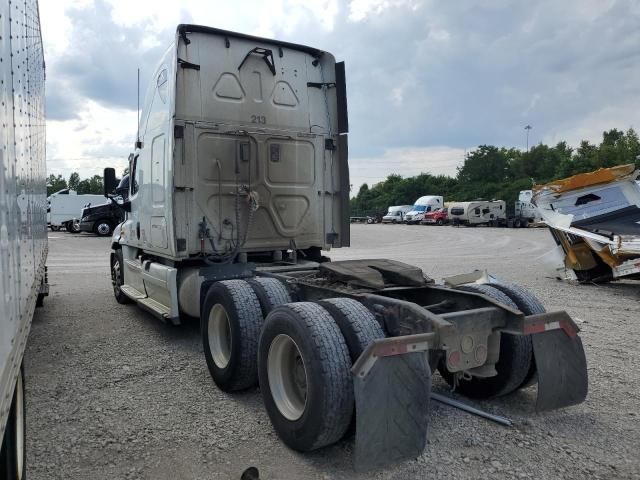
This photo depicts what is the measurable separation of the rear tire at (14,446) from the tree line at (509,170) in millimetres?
64497

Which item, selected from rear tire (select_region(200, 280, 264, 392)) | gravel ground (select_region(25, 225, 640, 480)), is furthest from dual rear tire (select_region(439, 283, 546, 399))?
rear tire (select_region(200, 280, 264, 392))

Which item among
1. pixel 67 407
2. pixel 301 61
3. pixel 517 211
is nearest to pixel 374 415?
pixel 67 407

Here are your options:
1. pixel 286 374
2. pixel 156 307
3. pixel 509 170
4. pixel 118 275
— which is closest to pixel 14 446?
pixel 286 374

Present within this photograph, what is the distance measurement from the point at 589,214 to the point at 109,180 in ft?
30.5

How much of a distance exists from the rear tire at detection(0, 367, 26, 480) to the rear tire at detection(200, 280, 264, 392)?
1.76 m

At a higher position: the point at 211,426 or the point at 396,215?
the point at 396,215

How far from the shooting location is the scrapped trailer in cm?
1054

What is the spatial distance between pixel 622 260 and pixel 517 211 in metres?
38.5

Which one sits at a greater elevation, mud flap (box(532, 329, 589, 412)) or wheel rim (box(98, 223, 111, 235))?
wheel rim (box(98, 223, 111, 235))

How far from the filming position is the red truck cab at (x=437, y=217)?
5178 cm

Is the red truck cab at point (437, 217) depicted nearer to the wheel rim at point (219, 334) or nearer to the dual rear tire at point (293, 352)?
the wheel rim at point (219, 334)

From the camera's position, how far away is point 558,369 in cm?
370

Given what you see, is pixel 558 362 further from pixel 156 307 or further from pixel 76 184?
pixel 76 184

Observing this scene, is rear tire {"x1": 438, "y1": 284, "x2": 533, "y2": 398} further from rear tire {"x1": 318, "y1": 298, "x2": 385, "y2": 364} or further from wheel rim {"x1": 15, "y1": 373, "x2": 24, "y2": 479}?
Result: wheel rim {"x1": 15, "y1": 373, "x2": 24, "y2": 479}
